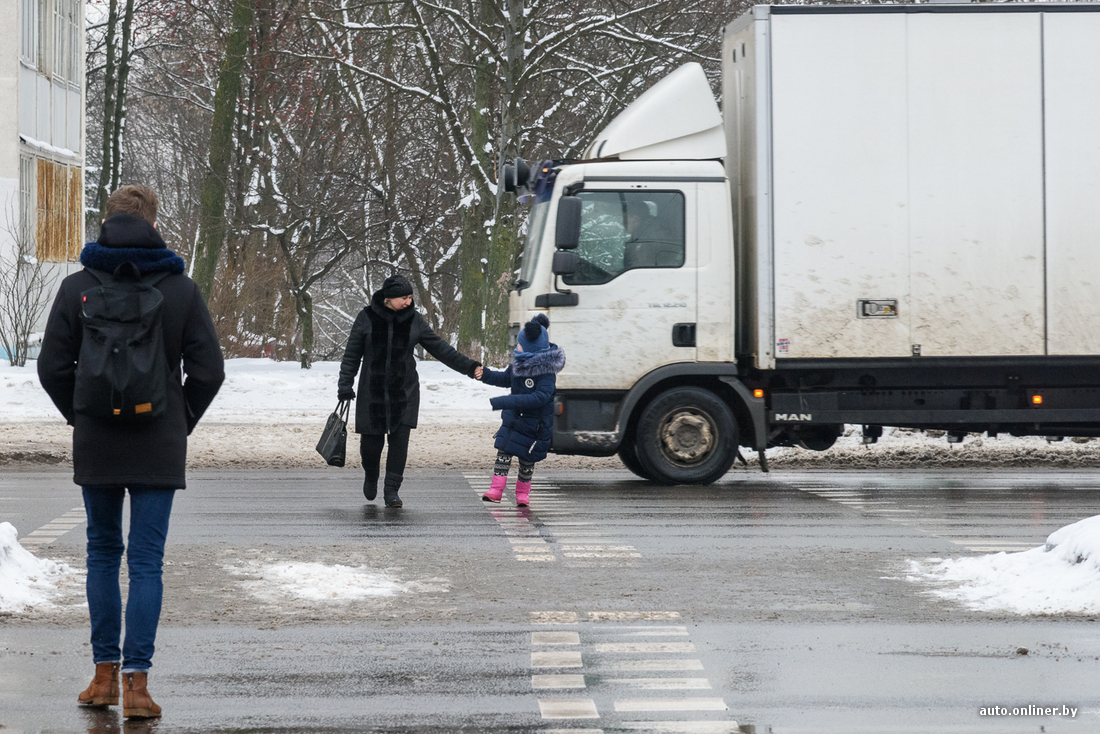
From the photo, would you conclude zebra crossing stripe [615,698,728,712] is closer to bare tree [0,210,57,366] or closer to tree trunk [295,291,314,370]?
bare tree [0,210,57,366]

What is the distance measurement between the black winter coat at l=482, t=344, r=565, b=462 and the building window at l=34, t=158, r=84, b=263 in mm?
19243

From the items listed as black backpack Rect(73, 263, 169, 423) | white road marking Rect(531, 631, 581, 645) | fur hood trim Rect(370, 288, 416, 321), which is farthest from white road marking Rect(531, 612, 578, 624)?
fur hood trim Rect(370, 288, 416, 321)

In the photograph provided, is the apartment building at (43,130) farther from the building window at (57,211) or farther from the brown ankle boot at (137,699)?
the brown ankle boot at (137,699)

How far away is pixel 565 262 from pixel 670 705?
7.47 meters

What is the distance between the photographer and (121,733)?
474cm

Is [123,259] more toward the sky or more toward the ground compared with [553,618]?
more toward the sky

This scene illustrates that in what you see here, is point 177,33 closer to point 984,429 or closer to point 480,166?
point 480,166

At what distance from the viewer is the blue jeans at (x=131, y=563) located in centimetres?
517

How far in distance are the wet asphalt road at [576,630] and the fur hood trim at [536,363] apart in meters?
1.14

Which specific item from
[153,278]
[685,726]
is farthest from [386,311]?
[685,726]

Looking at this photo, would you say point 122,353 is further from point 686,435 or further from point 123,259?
point 686,435

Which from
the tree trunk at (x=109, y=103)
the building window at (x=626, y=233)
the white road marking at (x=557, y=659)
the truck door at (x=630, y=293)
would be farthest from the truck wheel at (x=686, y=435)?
the tree trunk at (x=109, y=103)

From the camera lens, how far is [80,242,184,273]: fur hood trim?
5164 millimetres

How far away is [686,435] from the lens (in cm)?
1272
